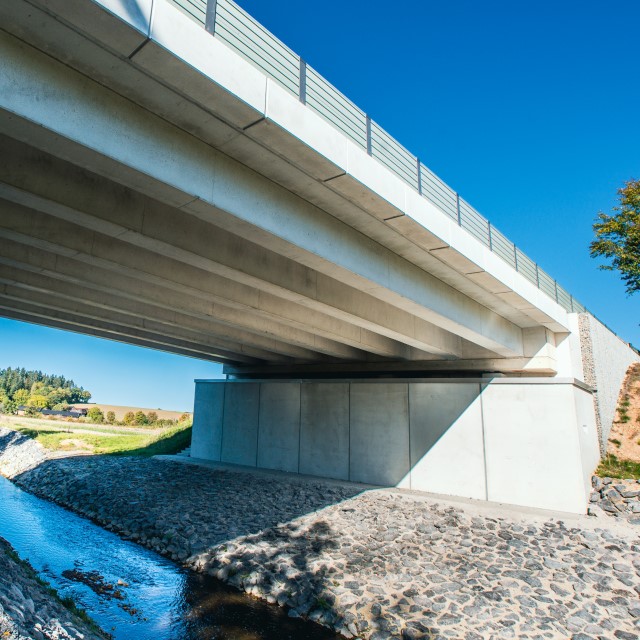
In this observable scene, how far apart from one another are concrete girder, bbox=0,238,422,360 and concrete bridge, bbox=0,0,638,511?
0.06 meters

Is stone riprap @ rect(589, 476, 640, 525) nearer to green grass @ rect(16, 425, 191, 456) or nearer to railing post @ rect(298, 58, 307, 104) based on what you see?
railing post @ rect(298, 58, 307, 104)

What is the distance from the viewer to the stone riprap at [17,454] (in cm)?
2343

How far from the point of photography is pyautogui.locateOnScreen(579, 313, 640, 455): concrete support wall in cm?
1733

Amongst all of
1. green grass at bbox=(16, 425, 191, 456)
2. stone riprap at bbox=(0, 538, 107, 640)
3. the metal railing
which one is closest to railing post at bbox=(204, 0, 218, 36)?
the metal railing

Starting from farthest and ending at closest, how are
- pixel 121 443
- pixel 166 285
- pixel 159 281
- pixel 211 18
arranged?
pixel 121 443 < pixel 166 285 < pixel 159 281 < pixel 211 18

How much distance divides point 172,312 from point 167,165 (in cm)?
867

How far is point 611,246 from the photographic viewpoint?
899 inches

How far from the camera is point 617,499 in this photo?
1315 centimetres

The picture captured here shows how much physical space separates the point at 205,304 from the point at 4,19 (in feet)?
28.2

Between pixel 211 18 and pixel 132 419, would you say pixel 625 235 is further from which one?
pixel 132 419

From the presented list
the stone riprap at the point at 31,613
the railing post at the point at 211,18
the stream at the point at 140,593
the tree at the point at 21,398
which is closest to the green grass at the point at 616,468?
the stream at the point at 140,593

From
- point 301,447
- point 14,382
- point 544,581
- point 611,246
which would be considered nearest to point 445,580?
point 544,581

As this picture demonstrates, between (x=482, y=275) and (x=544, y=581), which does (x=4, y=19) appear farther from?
(x=544, y=581)

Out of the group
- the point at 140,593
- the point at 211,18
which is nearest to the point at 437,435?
the point at 140,593
